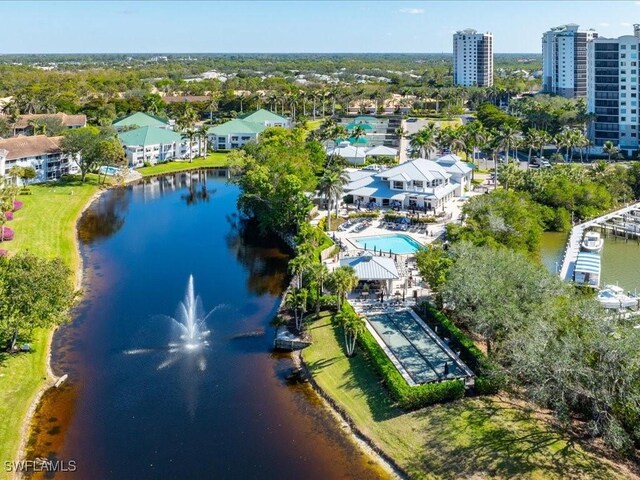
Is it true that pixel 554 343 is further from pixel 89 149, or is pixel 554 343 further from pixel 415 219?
pixel 89 149

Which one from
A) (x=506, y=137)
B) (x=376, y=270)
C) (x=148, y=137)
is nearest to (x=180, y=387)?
(x=376, y=270)

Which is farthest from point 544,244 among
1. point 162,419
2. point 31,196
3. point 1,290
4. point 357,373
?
point 31,196

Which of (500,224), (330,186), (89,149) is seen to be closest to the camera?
(500,224)

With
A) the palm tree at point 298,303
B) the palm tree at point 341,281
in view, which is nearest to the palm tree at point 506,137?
the palm tree at point 341,281

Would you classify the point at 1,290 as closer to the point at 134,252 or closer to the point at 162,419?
the point at 162,419

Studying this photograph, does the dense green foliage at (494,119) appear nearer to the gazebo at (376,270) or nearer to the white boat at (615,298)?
the white boat at (615,298)

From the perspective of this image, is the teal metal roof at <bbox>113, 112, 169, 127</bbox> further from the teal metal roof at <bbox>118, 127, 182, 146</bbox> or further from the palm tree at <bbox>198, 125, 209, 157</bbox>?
the teal metal roof at <bbox>118, 127, 182, 146</bbox>

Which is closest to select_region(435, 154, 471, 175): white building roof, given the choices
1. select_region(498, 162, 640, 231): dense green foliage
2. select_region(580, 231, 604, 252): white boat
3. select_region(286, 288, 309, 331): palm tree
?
select_region(498, 162, 640, 231): dense green foliage
